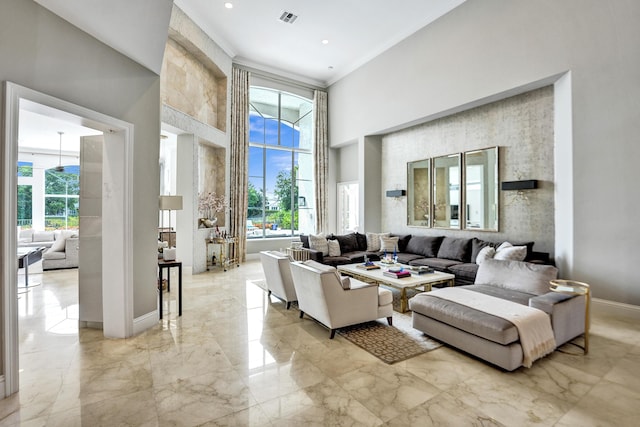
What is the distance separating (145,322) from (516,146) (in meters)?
6.46

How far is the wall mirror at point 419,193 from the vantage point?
7.39 metres

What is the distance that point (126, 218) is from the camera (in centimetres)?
357

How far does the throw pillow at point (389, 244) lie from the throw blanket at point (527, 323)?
12.6 ft

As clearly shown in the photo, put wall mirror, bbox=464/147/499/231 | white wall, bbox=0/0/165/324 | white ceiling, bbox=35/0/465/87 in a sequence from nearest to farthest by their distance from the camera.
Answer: white wall, bbox=0/0/165/324 < white ceiling, bbox=35/0/465/87 < wall mirror, bbox=464/147/499/231

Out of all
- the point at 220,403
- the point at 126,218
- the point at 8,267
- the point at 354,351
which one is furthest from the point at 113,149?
the point at 354,351

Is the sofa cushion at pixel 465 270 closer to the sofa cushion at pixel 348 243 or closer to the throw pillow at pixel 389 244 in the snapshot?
the throw pillow at pixel 389 244

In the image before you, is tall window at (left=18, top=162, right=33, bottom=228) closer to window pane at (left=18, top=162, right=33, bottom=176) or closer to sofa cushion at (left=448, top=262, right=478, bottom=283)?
window pane at (left=18, top=162, right=33, bottom=176)

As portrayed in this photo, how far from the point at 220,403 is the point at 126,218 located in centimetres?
231

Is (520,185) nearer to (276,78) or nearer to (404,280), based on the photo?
(404,280)

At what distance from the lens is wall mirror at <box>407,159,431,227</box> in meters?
7.39

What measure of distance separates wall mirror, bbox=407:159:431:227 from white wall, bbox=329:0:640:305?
173 cm

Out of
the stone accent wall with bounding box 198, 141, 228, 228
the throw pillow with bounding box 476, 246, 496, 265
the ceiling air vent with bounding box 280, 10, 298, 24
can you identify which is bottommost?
the throw pillow with bounding box 476, 246, 496, 265

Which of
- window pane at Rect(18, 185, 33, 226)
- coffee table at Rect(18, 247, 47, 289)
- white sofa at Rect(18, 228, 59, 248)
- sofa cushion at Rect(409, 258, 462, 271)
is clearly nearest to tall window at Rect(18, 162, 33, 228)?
window pane at Rect(18, 185, 33, 226)

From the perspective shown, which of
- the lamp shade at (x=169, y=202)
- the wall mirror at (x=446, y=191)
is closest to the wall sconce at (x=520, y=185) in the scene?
the wall mirror at (x=446, y=191)
